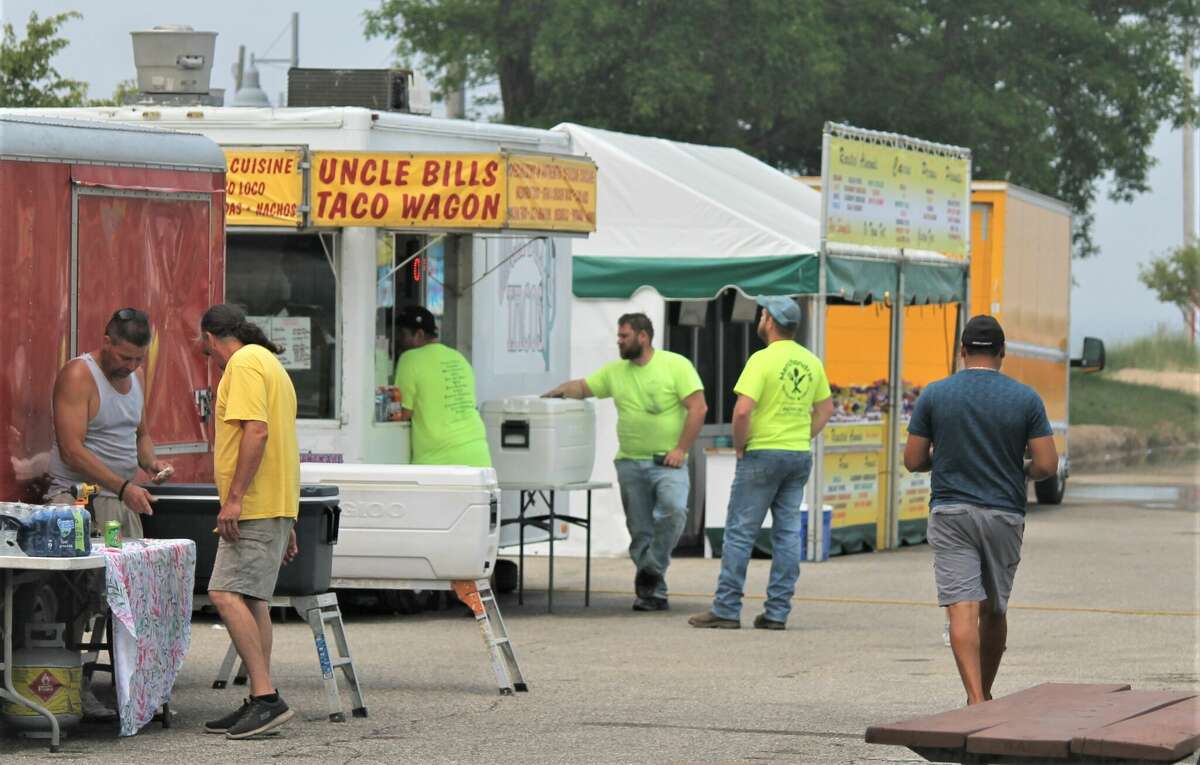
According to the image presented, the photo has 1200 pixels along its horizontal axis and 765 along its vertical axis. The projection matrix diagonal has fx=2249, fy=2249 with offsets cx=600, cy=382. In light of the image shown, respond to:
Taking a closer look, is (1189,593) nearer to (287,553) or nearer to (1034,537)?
(1034,537)

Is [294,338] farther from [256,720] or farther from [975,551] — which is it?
[975,551]

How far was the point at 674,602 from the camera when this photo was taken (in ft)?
47.5

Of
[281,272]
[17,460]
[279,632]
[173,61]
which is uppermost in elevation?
[173,61]

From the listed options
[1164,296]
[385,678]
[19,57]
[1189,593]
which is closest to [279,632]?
[385,678]

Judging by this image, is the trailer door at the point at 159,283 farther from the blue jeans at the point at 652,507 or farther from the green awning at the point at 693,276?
the green awning at the point at 693,276

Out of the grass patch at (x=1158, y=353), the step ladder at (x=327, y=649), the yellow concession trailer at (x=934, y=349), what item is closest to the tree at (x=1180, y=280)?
the grass patch at (x=1158, y=353)

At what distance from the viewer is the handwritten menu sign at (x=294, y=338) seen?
13.8m

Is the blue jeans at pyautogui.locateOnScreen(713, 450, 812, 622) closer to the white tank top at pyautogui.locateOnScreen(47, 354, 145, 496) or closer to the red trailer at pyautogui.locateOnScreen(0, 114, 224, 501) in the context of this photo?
the red trailer at pyautogui.locateOnScreen(0, 114, 224, 501)

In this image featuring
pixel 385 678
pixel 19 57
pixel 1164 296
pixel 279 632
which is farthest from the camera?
pixel 1164 296

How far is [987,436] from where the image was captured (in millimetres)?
8805

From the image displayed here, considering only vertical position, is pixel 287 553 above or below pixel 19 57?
below

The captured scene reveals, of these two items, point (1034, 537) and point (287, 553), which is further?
point (1034, 537)

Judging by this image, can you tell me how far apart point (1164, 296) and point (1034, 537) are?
40399 millimetres

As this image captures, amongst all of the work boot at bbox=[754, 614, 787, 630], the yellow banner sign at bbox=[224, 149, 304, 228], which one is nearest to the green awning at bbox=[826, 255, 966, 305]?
the work boot at bbox=[754, 614, 787, 630]
